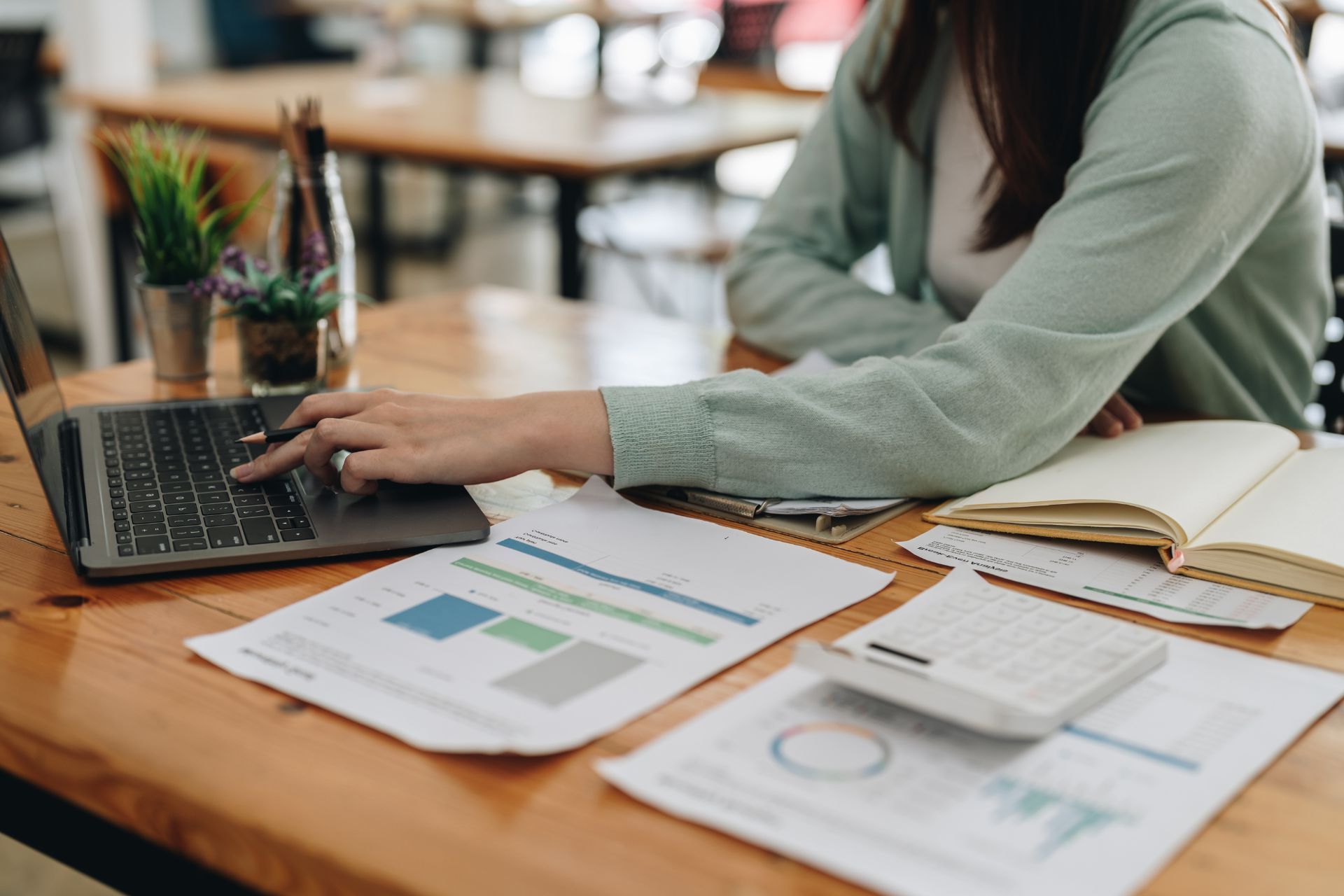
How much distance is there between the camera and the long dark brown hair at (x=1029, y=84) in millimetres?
1092

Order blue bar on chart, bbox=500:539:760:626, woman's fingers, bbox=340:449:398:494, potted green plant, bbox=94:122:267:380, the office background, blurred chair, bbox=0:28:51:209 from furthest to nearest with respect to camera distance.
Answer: blurred chair, bbox=0:28:51:209 < the office background < potted green plant, bbox=94:122:267:380 < woman's fingers, bbox=340:449:398:494 < blue bar on chart, bbox=500:539:760:626

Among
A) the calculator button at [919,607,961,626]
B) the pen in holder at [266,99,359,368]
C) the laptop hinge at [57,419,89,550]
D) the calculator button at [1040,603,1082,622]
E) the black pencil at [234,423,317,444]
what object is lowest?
the calculator button at [1040,603,1082,622]

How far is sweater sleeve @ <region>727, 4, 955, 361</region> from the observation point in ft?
4.09

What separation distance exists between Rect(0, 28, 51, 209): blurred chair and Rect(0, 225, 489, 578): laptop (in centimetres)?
329

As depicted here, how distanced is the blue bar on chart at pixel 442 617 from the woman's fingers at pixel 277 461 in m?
0.20

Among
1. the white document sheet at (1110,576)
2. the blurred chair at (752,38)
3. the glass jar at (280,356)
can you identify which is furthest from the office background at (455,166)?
the glass jar at (280,356)

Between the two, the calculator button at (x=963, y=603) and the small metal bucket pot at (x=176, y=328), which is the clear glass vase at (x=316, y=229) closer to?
the small metal bucket pot at (x=176, y=328)

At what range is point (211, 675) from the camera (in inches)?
25.5

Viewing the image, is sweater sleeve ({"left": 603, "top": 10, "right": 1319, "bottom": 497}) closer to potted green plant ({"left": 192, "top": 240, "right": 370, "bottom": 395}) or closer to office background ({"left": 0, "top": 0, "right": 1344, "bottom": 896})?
potted green plant ({"left": 192, "top": 240, "right": 370, "bottom": 395})

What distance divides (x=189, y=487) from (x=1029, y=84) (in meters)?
0.76

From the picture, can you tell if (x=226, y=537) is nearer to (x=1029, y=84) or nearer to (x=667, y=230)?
(x=1029, y=84)

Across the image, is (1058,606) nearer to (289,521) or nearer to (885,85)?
(289,521)

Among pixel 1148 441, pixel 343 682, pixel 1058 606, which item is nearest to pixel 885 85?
pixel 1148 441

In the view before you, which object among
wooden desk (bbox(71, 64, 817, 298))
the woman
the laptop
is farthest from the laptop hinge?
wooden desk (bbox(71, 64, 817, 298))
